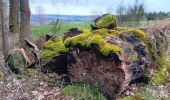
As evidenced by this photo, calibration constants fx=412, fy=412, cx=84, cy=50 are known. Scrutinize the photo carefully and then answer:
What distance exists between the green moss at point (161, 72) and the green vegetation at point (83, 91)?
65.8 inches

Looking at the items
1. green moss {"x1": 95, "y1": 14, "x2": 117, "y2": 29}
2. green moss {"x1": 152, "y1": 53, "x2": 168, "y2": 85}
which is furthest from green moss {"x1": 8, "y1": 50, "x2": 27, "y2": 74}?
green moss {"x1": 152, "y1": 53, "x2": 168, "y2": 85}

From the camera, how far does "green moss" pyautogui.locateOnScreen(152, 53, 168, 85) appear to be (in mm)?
9555

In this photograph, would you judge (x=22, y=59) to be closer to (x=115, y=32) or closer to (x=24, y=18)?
(x=115, y=32)

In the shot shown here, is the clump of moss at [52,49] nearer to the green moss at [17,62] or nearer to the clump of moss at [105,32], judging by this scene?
the green moss at [17,62]

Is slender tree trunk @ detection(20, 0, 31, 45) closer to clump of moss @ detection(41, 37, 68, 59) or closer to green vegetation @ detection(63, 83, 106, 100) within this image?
clump of moss @ detection(41, 37, 68, 59)

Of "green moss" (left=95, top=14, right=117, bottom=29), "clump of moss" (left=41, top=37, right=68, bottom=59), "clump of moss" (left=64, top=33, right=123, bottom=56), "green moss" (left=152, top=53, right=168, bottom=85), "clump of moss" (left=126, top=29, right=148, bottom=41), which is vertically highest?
"green moss" (left=95, top=14, right=117, bottom=29)

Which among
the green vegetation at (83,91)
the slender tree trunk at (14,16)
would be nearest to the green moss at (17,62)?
the green vegetation at (83,91)

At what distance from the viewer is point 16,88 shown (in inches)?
301

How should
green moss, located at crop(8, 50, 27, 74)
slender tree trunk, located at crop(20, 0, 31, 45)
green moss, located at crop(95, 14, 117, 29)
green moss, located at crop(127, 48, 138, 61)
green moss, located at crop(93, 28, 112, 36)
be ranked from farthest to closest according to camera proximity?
1. slender tree trunk, located at crop(20, 0, 31, 45)
2. green moss, located at crop(95, 14, 117, 29)
3. green moss, located at crop(8, 50, 27, 74)
4. green moss, located at crop(93, 28, 112, 36)
5. green moss, located at crop(127, 48, 138, 61)

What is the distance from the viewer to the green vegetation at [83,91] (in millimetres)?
8344

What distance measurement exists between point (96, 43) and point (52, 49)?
1.66 meters

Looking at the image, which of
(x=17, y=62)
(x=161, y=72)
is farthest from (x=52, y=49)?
(x=161, y=72)

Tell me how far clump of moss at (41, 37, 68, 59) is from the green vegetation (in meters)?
1.10

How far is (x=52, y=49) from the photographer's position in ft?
32.6
